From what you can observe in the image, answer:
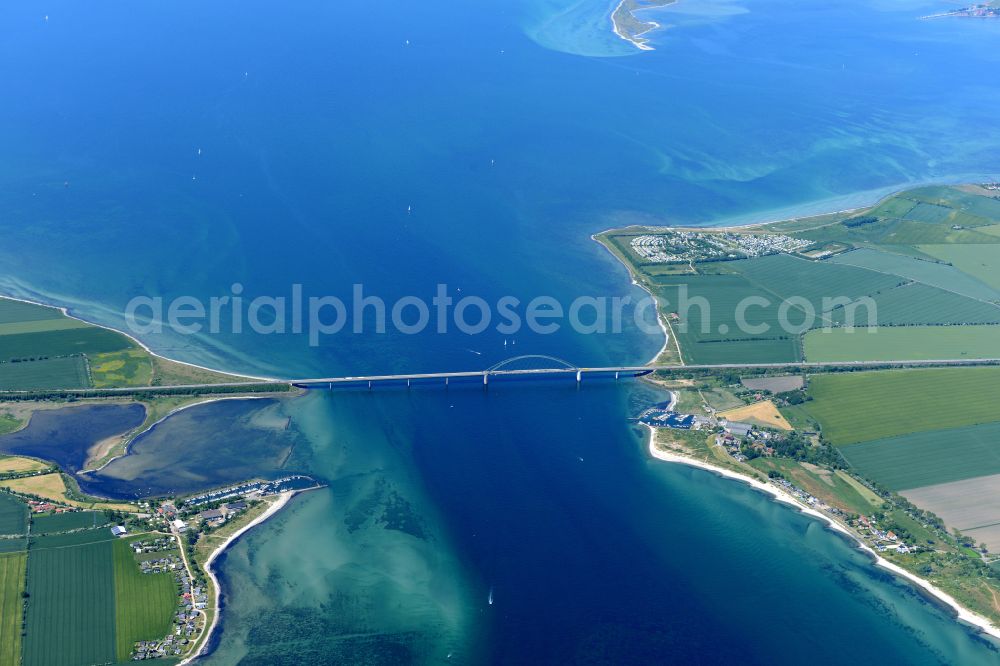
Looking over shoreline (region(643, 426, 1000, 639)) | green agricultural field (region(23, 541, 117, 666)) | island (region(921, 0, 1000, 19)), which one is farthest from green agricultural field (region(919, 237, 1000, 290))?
island (region(921, 0, 1000, 19))

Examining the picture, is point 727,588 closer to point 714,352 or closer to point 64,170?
point 714,352

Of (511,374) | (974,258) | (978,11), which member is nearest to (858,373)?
(511,374)

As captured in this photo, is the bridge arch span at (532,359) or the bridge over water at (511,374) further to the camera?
the bridge arch span at (532,359)

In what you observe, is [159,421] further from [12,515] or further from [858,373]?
[858,373]

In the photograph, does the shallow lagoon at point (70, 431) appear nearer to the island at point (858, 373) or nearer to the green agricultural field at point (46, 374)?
the green agricultural field at point (46, 374)

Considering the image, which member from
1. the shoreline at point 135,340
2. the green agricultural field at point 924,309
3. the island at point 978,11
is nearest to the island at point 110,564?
the shoreline at point 135,340

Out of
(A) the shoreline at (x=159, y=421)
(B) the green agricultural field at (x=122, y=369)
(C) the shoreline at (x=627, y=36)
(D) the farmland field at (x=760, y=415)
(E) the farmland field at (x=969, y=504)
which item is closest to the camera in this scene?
(E) the farmland field at (x=969, y=504)

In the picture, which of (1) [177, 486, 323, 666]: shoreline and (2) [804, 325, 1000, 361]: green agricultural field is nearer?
(1) [177, 486, 323, 666]: shoreline

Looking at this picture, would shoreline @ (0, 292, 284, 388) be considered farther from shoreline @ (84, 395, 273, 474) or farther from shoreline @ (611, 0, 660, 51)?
shoreline @ (611, 0, 660, 51)
